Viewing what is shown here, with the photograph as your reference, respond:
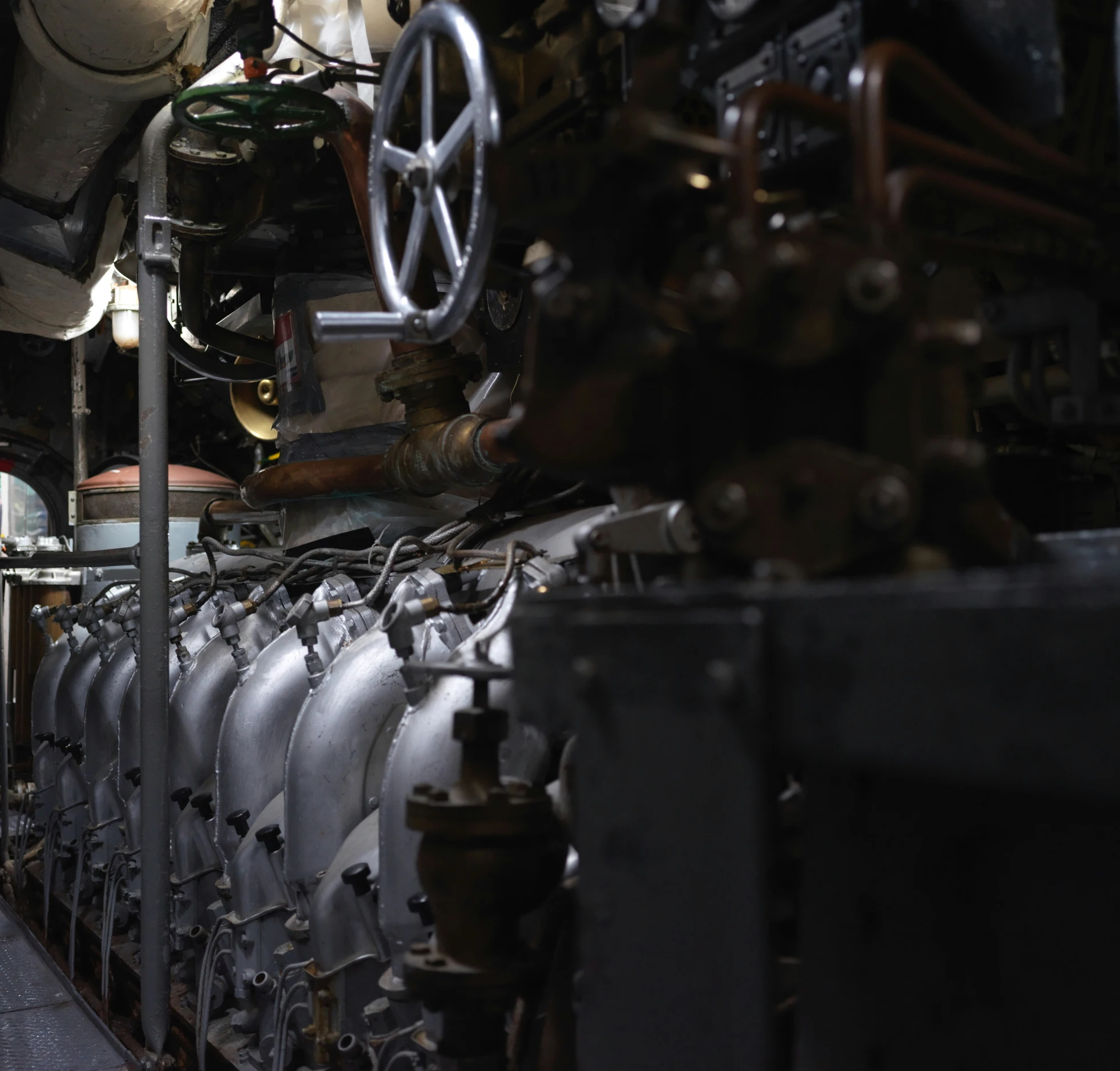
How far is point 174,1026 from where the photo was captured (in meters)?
3.00

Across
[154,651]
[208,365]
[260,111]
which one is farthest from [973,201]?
[208,365]

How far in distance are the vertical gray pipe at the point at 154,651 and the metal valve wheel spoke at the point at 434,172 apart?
5.25 ft

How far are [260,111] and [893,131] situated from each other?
1.59 metres

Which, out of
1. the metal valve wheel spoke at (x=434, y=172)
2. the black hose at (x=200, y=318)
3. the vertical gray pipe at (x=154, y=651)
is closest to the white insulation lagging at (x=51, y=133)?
the black hose at (x=200, y=318)

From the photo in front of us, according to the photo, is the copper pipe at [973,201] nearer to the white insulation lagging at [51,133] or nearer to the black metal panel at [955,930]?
the black metal panel at [955,930]

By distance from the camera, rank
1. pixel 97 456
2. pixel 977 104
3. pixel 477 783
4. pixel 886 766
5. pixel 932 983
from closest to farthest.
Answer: pixel 886 766, pixel 932 983, pixel 977 104, pixel 477 783, pixel 97 456

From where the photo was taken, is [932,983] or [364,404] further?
[364,404]

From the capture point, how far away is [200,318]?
154 inches

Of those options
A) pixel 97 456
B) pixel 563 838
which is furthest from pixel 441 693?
pixel 97 456

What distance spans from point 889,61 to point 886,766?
1.84 ft

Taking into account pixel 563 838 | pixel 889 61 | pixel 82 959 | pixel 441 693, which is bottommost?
pixel 82 959

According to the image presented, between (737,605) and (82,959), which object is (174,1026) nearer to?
(82,959)

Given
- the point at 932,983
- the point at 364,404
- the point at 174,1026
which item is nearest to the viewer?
the point at 932,983

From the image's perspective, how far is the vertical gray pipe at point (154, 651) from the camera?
2809 mm
